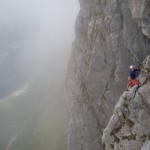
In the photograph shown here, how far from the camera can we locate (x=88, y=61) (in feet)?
326

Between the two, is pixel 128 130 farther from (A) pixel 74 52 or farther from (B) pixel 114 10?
(A) pixel 74 52

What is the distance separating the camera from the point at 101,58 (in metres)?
90.2

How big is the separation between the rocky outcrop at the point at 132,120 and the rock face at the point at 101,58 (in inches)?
576

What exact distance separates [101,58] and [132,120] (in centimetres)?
3909

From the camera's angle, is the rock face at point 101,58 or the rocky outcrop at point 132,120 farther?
the rock face at point 101,58

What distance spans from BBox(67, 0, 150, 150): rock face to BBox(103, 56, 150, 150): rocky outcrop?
48.0 feet

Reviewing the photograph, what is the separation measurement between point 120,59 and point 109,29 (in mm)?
8814

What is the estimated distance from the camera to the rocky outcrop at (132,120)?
51.0 m

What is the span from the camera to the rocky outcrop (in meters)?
51.0

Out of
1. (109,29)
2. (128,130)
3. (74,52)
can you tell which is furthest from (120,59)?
(74,52)

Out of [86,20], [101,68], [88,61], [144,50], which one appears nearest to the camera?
[144,50]

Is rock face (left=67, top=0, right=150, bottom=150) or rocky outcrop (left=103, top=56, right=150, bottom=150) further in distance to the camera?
rock face (left=67, top=0, right=150, bottom=150)

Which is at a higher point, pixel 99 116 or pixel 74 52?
pixel 74 52

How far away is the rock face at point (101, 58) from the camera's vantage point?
6956 cm
